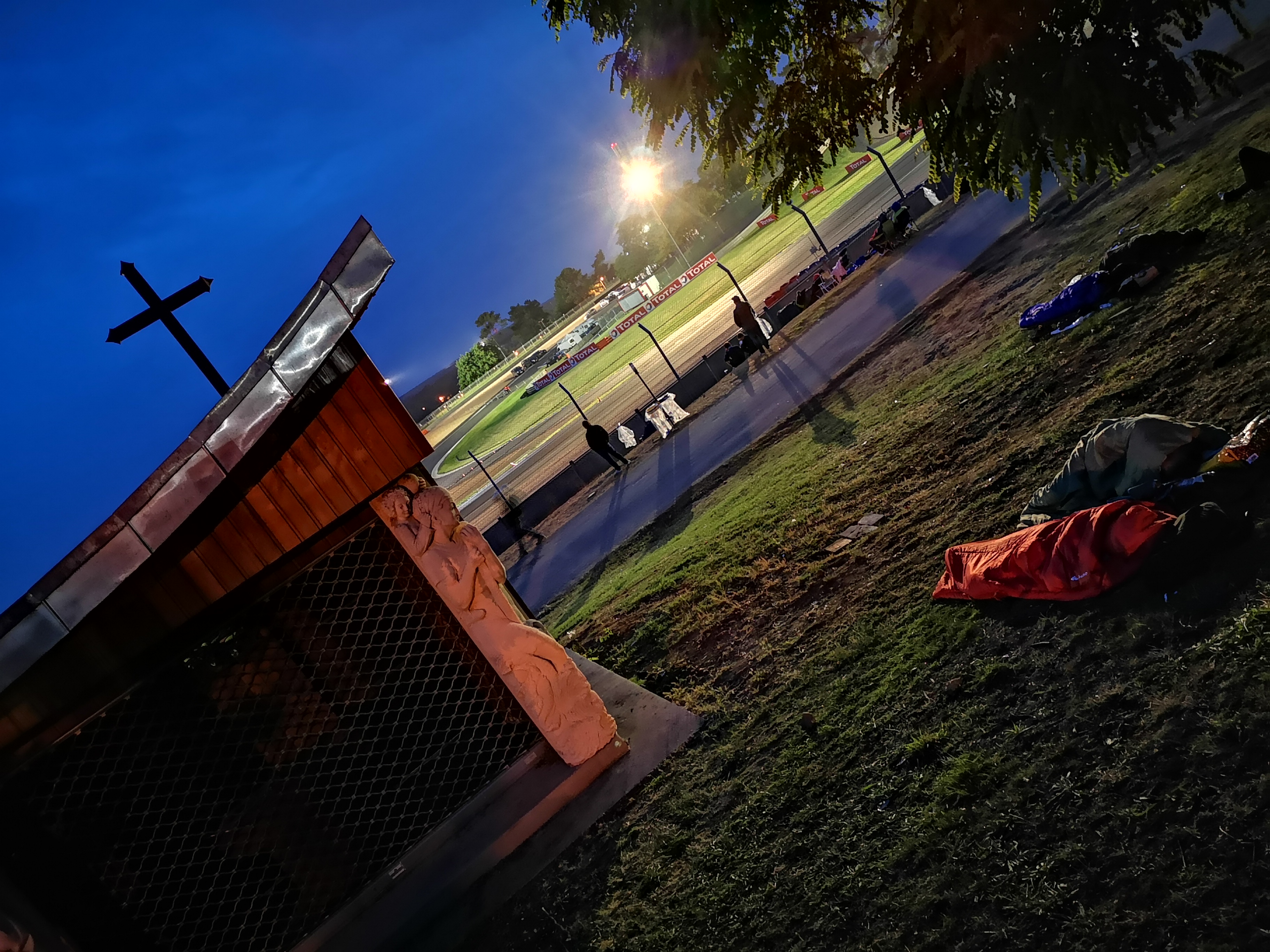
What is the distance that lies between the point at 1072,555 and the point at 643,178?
8817cm

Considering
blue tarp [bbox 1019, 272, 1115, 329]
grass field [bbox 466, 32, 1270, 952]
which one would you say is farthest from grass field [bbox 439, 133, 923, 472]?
grass field [bbox 466, 32, 1270, 952]

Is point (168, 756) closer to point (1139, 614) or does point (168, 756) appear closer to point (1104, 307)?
point (1139, 614)

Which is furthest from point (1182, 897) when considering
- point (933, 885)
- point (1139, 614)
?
point (1139, 614)

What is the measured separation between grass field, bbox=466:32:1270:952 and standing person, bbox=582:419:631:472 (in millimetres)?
8601

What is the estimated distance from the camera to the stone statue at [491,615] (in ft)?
18.9

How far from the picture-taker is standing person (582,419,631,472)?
18.2 m

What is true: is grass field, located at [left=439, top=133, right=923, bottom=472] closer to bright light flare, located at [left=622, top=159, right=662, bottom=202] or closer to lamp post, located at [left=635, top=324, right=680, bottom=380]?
lamp post, located at [left=635, top=324, right=680, bottom=380]

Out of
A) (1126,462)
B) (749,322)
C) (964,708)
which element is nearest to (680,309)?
(749,322)

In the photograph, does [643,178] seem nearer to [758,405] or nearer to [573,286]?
[573,286]

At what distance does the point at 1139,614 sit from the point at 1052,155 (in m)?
3.68

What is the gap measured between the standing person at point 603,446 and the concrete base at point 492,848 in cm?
1208

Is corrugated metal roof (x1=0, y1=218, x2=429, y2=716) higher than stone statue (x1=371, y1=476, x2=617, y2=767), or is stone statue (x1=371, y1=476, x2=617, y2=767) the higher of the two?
corrugated metal roof (x1=0, y1=218, x2=429, y2=716)

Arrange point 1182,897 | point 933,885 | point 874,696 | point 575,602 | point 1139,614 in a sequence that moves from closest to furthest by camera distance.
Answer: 1. point 1182,897
2. point 933,885
3. point 1139,614
4. point 874,696
5. point 575,602

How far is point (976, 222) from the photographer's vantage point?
1739 cm
